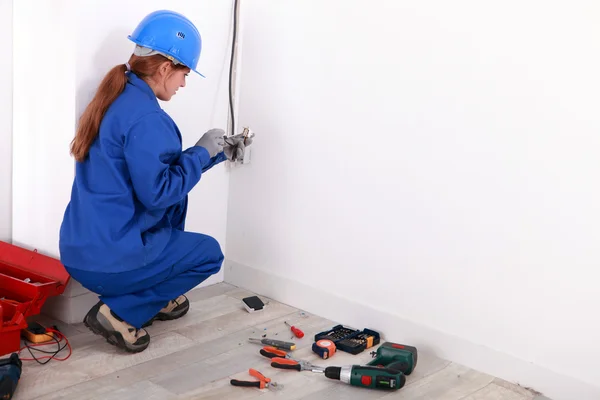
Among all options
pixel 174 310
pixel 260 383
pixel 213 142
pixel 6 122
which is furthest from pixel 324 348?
pixel 6 122

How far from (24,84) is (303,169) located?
3.25ft

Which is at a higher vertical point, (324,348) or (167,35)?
(167,35)

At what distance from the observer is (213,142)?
7.28 feet

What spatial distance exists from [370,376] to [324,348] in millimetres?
241

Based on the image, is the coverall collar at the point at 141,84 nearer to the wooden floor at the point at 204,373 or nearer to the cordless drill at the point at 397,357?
the wooden floor at the point at 204,373

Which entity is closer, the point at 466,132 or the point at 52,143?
the point at 466,132

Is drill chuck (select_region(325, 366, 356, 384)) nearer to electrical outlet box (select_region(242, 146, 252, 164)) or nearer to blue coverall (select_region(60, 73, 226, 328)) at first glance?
blue coverall (select_region(60, 73, 226, 328))

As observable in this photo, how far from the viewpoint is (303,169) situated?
2553 mm

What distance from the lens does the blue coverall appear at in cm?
201

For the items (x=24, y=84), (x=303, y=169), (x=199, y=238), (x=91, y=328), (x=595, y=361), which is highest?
(x=24, y=84)

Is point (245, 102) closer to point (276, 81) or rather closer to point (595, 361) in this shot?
point (276, 81)

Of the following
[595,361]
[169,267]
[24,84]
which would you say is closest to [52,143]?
[24,84]

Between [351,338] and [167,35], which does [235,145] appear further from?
[351,338]

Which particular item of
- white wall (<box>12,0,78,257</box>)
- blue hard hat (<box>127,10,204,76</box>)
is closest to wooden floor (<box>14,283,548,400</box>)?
white wall (<box>12,0,78,257</box>)
